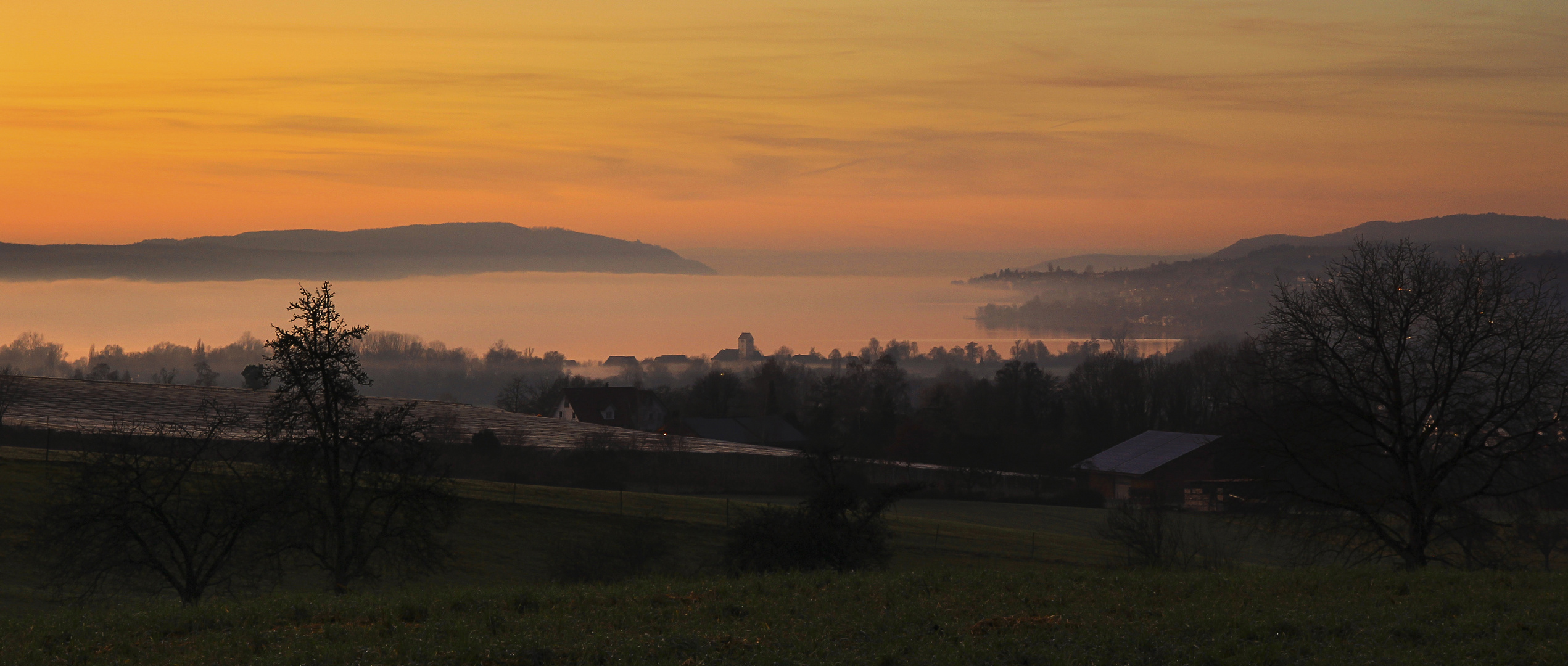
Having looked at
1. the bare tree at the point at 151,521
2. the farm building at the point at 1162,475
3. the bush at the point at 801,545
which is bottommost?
the farm building at the point at 1162,475

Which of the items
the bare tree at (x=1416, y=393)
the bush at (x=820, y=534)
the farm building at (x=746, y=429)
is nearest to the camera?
the bare tree at (x=1416, y=393)

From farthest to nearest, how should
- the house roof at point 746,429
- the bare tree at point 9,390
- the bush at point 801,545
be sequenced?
the house roof at point 746,429 < the bare tree at point 9,390 < the bush at point 801,545

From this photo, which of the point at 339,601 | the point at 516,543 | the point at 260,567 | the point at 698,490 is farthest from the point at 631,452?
the point at 339,601

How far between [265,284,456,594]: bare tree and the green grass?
1244cm

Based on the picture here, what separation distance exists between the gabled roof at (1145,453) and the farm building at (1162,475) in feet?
0.21

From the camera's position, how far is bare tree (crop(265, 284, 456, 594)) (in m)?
31.3

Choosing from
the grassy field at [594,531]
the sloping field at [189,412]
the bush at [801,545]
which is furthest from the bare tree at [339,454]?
the sloping field at [189,412]

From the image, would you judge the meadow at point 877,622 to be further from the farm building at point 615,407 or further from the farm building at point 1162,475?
the farm building at point 615,407

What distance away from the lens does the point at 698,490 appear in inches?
3765

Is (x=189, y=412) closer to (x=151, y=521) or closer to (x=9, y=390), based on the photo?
(x=9, y=390)

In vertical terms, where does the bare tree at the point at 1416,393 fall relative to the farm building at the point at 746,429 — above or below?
above

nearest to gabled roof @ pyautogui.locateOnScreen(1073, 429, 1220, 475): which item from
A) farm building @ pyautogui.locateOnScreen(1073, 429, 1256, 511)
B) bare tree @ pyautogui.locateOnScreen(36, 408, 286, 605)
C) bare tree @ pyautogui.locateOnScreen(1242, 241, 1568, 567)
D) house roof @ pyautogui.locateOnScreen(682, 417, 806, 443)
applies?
farm building @ pyautogui.locateOnScreen(1073, 429, 1256, 511)

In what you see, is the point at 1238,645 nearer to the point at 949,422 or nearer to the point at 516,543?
Result: the point at 516,543

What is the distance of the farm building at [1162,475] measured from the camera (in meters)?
106
